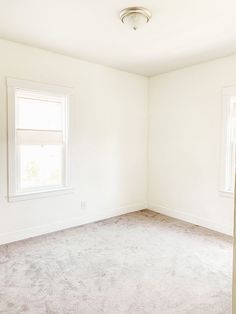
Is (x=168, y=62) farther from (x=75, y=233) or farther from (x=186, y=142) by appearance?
(x=75, y=233)

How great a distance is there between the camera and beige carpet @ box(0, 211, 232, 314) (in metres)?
1.98

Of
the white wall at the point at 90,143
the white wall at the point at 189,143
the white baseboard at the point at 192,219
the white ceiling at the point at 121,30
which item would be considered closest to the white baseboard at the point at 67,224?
the white wall at the point at 90,143

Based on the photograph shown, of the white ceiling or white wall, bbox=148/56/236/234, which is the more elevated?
the white ceiling

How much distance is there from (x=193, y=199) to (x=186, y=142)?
933 mm

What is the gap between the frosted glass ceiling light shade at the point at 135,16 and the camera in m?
2.29

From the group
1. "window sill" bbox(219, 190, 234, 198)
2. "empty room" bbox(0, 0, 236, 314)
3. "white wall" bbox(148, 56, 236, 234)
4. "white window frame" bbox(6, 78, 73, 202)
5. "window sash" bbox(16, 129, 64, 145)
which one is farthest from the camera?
"white wall" bbox(148, 56, 236, 234)

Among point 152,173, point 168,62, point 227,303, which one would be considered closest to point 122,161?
point 152,173

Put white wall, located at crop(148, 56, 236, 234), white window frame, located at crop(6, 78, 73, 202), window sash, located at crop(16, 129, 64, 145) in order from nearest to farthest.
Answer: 1. white window frame, located at crop(6, 78, 73, 202)
2. window sash, located at crop(16, 129, 64, 145)
3. white wall, located at crop(148, 56, 236, 234)

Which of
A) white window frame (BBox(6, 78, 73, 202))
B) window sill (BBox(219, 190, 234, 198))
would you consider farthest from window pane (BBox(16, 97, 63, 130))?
window sill (BBox(219, 190, 234, 198))

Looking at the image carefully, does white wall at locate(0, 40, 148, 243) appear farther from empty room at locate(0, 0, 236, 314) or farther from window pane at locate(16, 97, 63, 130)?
window pane at locate(16, 97, 63, 130)

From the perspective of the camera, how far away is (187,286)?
88.3 inches

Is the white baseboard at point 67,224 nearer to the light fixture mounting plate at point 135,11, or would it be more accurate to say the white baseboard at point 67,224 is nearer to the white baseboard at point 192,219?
the white baseboard at point 192,219

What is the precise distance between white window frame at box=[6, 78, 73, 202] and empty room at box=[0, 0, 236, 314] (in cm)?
1

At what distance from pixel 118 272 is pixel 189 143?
7.71 feet
